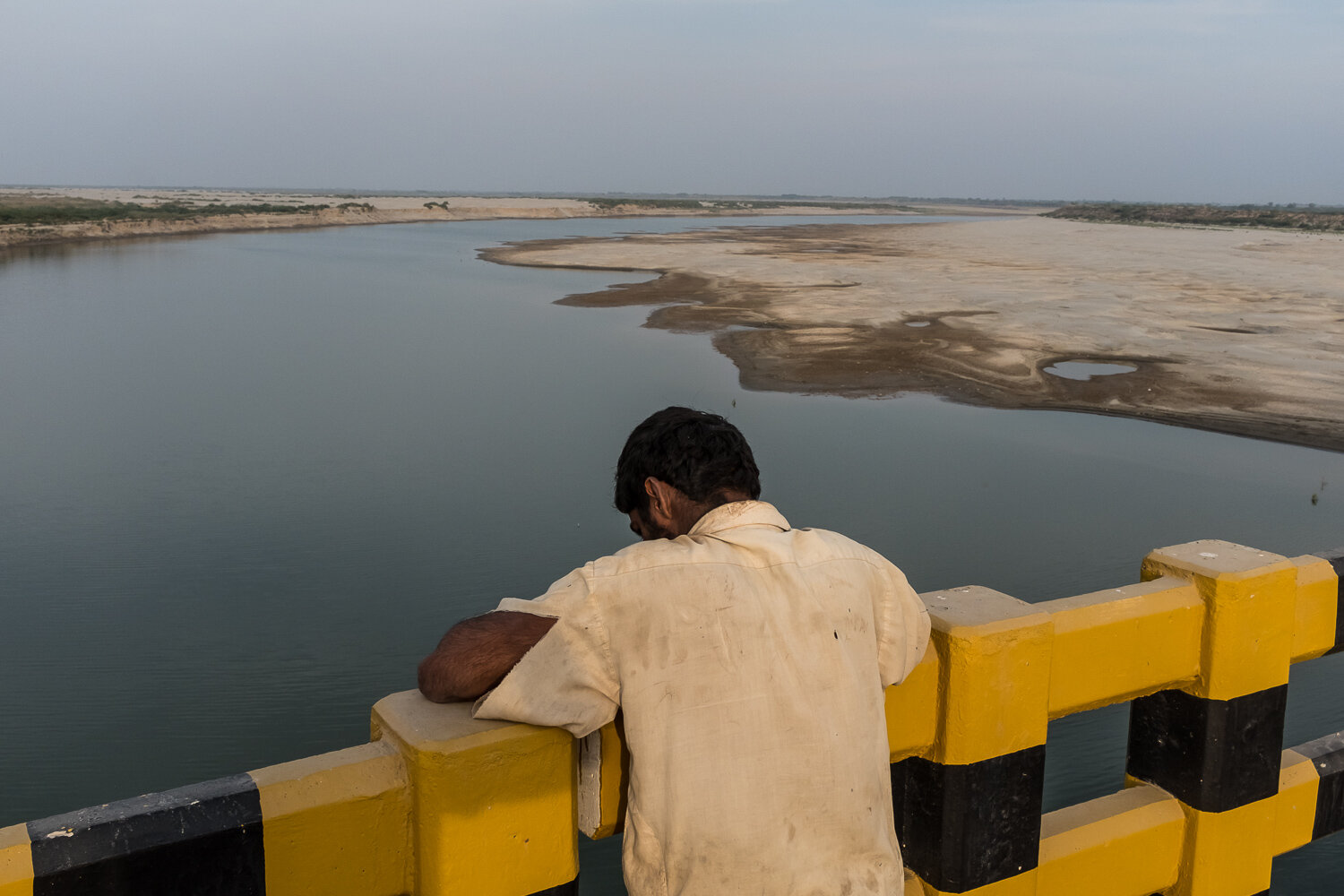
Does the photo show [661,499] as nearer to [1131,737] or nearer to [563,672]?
[563,672]

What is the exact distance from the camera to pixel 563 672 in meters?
2.01

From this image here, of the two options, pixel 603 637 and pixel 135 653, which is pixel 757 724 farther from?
pixel 135 653

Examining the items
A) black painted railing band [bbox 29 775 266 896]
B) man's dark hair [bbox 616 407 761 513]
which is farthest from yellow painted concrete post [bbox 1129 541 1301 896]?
black painted railing band [bbox 29 775 266 896]

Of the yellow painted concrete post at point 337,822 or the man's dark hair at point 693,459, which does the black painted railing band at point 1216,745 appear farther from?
the yellow painted concrete post at point 337,822

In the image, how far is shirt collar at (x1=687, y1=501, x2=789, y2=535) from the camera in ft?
7.20

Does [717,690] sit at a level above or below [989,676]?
above

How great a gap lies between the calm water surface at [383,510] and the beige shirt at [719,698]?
270 centimetres

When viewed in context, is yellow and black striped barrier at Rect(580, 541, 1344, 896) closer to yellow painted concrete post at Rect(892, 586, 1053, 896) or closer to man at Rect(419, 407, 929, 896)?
yellow painted concrete post at Rect(892, 586, 1053, 896)

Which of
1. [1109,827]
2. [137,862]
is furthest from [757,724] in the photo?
[1109,827]

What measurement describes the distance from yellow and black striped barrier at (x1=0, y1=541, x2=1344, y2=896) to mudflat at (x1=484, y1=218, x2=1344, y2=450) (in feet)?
30.2

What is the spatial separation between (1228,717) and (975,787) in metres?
0.82

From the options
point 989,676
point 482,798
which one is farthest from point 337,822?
point 989,676

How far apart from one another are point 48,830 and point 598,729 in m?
0.92

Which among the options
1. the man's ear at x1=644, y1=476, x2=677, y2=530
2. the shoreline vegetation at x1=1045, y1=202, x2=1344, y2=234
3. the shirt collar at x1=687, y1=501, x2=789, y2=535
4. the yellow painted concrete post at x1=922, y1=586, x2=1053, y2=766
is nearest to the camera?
the shirt collar at x1=687, y1=501, x2=789, y2=535
